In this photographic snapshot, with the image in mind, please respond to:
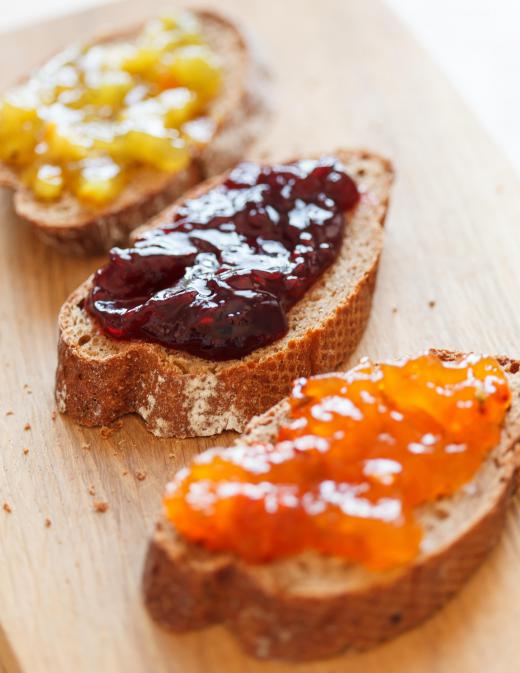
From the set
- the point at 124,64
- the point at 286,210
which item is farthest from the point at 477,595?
the point at 124,64

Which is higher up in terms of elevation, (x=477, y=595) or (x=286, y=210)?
(x=286, y=210)

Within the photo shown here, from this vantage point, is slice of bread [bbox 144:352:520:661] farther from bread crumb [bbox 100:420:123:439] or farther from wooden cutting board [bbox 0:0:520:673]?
bread crumb [bbox 100:420:123:439]

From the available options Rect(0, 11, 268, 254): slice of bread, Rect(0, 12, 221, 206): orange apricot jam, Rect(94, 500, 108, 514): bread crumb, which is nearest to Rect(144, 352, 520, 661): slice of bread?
Rect(94, 500, 108, 514): bread crumb

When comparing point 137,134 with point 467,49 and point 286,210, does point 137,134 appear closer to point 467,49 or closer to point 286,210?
point 286,210

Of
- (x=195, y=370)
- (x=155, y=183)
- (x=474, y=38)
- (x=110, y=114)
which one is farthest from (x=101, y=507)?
(x=474, y=38)

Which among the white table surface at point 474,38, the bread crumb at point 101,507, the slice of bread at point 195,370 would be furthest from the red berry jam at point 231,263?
the white table surface at point 474,38

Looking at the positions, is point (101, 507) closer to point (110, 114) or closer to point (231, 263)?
point (231, 263)
